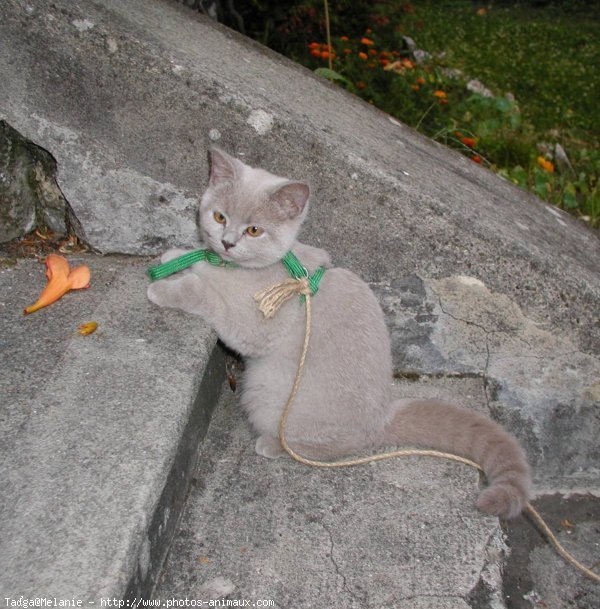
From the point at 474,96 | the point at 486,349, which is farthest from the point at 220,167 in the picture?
the point at 474,96

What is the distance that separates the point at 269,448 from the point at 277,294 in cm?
47

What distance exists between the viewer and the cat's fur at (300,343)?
6.57 ft

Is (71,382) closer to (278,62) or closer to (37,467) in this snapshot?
A: (37,467)

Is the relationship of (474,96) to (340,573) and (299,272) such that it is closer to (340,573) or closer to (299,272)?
(299,272)

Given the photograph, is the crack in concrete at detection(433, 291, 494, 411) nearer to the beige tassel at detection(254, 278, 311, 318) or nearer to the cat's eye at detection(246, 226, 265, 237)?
the beige tassel at detection(254, 278, 311, 318)

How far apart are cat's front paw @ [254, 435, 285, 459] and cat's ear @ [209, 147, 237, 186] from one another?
80 centimetres

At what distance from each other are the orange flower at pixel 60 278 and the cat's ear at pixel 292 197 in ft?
2.34

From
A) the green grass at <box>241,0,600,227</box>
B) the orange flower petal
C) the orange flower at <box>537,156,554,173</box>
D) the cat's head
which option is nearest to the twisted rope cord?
the cat's head

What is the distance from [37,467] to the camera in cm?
155

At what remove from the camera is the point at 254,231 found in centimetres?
202

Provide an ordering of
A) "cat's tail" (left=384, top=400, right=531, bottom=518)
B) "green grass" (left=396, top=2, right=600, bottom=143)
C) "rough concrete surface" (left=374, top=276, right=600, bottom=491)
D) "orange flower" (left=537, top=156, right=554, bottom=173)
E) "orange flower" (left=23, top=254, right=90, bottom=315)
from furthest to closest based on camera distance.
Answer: "green grass" (left=396, top=2, right=600, bottom=143) < "orange flower" (left=537, top=156, right=554, bottom=173) < "rough concrete surface" (left=374, top=276, right=600, bottom=491) < "orange flower" (left=23, top=254, right=90, bottom=315) < "cat's tail" (left=384, top=400, right=531, bottom=518)

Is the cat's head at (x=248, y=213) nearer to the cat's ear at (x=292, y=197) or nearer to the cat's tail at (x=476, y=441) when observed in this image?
the cat's ear at (x=292, y=197)

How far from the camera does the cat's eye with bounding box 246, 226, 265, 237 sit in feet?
6.59

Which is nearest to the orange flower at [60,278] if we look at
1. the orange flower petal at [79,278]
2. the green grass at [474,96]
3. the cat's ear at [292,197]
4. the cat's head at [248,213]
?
the orange flower petal at [79,278]
